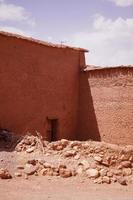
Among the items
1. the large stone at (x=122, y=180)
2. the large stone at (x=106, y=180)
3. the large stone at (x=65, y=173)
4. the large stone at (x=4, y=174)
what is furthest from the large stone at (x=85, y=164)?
the large stone at (x=4, y=174)

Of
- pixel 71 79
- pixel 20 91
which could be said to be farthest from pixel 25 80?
pixel 71 79

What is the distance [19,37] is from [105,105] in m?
5.32

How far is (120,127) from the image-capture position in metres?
18.1

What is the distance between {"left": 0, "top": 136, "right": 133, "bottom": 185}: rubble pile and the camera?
1200cm

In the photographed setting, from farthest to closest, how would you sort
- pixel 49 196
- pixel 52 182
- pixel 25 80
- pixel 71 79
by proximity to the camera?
1. pixel 71 79
2. pixel 25 80
3. pixel 52 182
4. pixel 49 196

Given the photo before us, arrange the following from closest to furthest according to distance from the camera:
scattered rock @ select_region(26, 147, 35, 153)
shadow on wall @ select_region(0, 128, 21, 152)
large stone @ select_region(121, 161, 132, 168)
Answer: large stone @ select_region(121, 161, 132, 168), scattered rock @ select_region(26, 147, 35, 153), shadow on wall @ select_region(0, 128, 21, 152)

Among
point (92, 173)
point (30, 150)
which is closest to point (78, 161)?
point (92, 173)

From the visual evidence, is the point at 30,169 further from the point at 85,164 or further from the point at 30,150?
the point at 85,164

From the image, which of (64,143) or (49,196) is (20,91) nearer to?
(64,143)

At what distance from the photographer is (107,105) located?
18.8 metres

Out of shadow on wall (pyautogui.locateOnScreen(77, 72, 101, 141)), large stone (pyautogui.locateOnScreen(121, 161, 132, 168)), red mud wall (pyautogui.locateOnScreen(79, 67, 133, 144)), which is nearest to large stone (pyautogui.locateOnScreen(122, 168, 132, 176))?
large stone (pyautogui.locateOnScreen(121, 161, 132, 168))

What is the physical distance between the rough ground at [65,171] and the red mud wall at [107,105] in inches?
186

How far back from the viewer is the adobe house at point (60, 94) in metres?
17.1

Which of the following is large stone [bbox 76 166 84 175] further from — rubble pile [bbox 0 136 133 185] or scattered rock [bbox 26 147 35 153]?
scattered rock [bbox 26 147 35 153]
